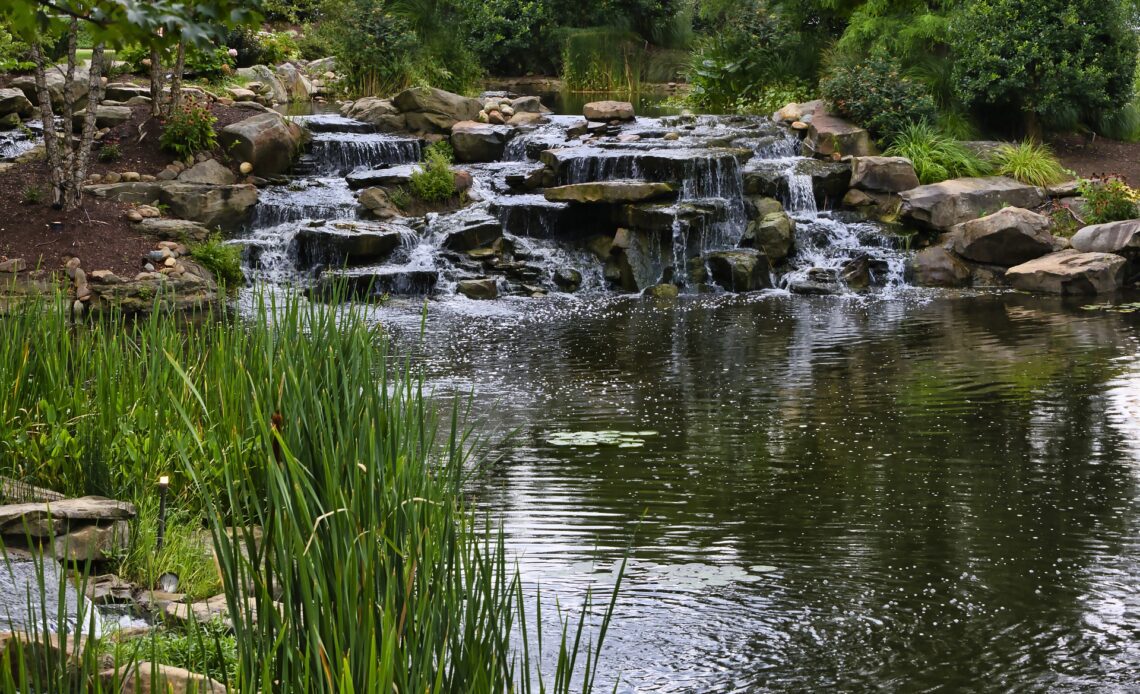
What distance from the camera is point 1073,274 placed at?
12641mm

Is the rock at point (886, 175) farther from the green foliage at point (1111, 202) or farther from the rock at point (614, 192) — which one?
the rock at point (614, 192)

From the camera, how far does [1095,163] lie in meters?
15.9

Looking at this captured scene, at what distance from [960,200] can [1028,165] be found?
5.42 ft

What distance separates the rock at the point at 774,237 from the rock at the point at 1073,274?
250 centimetres

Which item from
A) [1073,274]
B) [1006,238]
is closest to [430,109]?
[1006,238]

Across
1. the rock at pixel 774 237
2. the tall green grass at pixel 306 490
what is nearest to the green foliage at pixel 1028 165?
the rock at pixel 774 237

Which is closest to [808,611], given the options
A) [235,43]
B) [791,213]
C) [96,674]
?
[96,674]

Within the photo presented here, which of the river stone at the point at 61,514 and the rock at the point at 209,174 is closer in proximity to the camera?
the river stone at the point at 61,514

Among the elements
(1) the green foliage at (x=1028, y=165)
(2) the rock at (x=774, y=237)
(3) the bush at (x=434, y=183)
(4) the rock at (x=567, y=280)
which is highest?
(1) the green foliage at (x=1028, y=165)

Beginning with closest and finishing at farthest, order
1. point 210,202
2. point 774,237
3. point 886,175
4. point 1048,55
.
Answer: point 774,237
point 210,202
point 886,175
point 1048,55

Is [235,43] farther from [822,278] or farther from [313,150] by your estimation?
[822,278]

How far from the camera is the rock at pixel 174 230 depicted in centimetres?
1330

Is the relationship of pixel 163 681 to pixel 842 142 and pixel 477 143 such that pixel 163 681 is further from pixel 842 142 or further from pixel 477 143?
pixel 477 143

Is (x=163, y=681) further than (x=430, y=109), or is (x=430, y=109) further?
(x=430, y=109)
